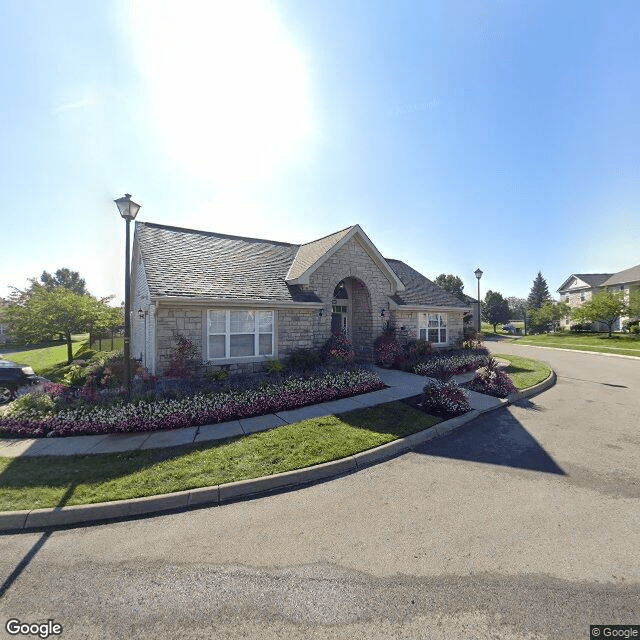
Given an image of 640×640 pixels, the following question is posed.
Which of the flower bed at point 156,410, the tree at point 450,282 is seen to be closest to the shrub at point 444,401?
the flower bed at point 156,410

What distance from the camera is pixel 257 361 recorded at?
11.4 m

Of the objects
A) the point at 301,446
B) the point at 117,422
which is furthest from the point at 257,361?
the point at 301,446

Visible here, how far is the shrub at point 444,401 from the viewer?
8047mm

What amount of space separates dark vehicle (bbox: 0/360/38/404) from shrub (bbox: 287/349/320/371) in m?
9.95

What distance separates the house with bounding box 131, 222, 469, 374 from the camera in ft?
33.7

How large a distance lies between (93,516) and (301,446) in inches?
132

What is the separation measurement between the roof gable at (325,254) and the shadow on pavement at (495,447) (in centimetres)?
827

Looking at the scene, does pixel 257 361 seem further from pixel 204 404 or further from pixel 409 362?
pixel 409 362

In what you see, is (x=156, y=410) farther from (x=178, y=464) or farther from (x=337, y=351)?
(x=337, y=351)

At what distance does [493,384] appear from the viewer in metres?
10.2

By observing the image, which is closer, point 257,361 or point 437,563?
point 437,563

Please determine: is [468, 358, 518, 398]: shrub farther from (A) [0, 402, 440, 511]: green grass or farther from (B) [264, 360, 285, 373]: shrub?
(B) [264, 360, 285, 373]: shrub

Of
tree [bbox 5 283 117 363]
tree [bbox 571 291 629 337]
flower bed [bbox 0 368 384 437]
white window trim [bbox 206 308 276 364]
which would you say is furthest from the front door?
tree [bbox 571 291 629 337]

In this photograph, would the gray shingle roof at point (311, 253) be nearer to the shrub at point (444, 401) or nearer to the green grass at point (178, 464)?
the shrub at point (444, 401)
